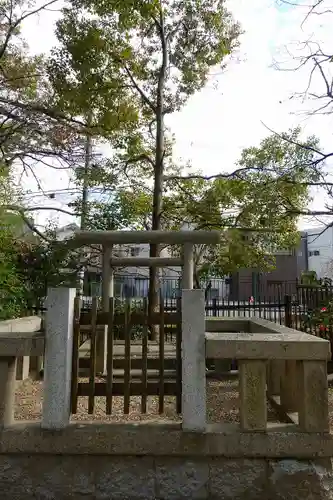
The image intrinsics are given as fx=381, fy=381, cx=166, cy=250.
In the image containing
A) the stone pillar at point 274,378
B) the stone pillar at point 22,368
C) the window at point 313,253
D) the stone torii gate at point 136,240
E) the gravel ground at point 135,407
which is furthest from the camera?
the window at point 313,253

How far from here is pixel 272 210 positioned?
835cm

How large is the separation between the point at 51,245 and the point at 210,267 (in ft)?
19.4

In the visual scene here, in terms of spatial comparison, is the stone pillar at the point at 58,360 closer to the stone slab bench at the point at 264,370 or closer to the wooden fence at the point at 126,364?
the wooden fence at the point at 126,364

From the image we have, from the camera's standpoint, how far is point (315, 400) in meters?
2.87

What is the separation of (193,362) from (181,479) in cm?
86

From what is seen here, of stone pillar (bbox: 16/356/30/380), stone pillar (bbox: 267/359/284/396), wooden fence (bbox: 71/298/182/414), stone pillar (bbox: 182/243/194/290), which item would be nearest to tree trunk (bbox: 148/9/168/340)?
stone pillar (bbox: 182/243/194/290)

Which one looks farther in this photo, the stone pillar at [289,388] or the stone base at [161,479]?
the stone pillar at [289,388]

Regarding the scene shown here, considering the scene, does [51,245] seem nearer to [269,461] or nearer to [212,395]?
[212,395]

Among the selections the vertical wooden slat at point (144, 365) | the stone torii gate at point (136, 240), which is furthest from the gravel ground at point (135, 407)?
the stone torii gate at point (136, 240)

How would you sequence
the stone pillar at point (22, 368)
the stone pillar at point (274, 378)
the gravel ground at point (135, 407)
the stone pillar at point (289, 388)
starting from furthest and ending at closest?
the stone pillar at point (22, 368) < the stone pillar at point (274, 378) < the gravel ground at point (135, 407) < the stone pillar at point (289, 388)

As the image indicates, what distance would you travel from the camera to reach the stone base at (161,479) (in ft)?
9.30

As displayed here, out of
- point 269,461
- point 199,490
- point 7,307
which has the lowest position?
point 199,490

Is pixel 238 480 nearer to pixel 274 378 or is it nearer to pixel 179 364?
pixel 179 364

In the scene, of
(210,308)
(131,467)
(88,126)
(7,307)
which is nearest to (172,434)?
(131,467)
